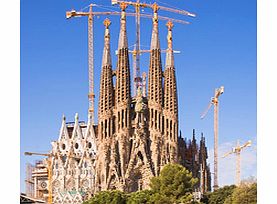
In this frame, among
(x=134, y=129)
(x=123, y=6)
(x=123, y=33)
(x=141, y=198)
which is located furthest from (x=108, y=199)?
(x=123, y=6)

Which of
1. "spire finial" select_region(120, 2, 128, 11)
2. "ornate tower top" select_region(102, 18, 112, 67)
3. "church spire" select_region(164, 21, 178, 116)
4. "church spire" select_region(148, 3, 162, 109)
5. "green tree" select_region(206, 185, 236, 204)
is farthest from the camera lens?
"spire finial" select_region(120, 2, 128, 11)

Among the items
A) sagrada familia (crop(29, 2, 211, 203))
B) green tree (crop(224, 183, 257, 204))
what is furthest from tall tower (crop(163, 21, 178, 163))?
green tree (crop(224, 183, 257, 204))

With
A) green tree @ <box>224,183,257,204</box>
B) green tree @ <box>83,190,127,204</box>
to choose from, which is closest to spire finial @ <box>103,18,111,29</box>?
green tree @ <box>83,190,127,204</box>

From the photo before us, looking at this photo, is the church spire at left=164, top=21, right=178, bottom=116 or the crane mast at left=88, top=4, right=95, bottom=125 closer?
the church spire at left=164, top=21, right=178, bottom=116

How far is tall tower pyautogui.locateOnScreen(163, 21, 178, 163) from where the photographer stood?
2378cm

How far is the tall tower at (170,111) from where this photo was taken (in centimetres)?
2378

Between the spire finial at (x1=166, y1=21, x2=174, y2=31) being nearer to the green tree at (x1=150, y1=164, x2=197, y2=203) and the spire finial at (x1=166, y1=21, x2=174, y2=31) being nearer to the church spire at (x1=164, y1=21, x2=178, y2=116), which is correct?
the church spire at (x1=164, y1=21, x2=178, y2=116)

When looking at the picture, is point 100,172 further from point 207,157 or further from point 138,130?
point 207,157

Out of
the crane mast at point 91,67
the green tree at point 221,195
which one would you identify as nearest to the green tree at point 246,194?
the green tree at point 221,195

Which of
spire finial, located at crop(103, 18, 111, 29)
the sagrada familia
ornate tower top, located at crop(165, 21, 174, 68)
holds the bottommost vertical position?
the sagrada familia

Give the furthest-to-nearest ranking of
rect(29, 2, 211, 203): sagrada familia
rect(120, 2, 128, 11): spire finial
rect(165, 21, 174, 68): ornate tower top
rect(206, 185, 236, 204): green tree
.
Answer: rect(120, 2, 128, 11): spire finial → rect(165, 21, 174, 68): ornate tower top → rect(29, 2, 211, 203): sagrada familia → rect(206, 185, 236, 204): green tree

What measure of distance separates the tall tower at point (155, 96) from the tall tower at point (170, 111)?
0.22 meters

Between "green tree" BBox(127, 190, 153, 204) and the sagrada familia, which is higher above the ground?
the sagrada familia

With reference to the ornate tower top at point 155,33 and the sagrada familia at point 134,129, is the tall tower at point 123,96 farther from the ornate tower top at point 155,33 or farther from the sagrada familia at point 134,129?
the ornate tower top at point 155,33
